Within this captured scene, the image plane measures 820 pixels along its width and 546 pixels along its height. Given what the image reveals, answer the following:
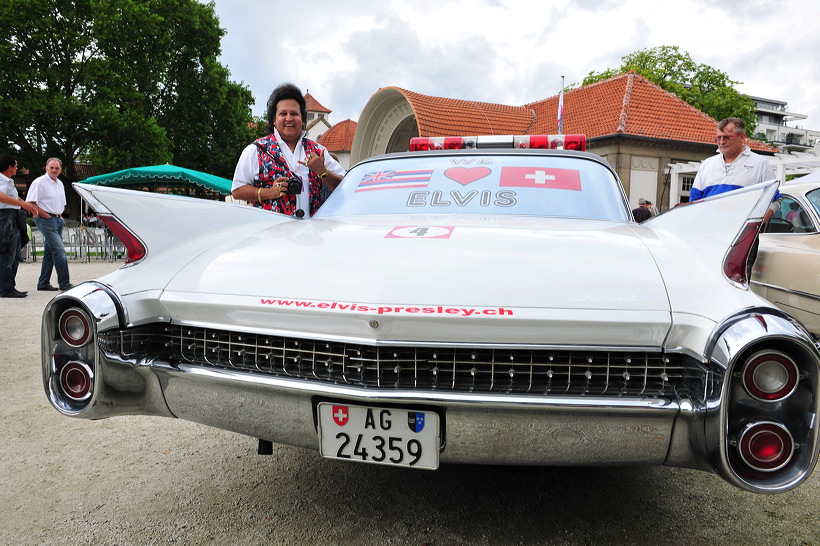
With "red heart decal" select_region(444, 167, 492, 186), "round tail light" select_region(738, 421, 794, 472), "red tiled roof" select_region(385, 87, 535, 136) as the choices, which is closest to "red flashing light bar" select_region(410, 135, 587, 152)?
"red heart decal" select_region(444, 167, 492, 186)

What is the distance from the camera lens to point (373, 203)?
8.82 ft

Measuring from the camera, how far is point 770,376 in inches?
54.3

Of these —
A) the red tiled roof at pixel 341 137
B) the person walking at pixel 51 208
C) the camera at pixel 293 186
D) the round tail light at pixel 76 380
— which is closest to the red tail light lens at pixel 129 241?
the round tail light at pixel 76 380

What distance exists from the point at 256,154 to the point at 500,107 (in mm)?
19801

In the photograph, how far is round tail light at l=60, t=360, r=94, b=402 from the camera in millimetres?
1774

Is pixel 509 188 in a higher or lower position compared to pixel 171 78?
lower

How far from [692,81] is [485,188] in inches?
1476

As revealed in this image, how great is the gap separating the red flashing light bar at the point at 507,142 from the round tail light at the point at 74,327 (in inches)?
116

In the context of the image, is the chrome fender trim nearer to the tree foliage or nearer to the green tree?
the tree foliage

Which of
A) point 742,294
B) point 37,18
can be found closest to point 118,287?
point 742,294

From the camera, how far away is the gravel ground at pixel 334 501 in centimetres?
187

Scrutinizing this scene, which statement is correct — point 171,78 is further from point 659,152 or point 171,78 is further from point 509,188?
point 509,188

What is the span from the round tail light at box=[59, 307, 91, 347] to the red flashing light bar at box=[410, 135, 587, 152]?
2.95m

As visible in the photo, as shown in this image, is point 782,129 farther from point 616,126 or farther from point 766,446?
point 766,446
